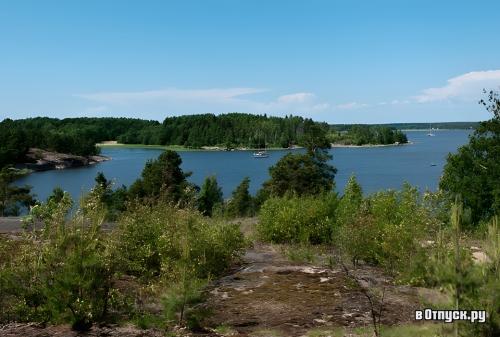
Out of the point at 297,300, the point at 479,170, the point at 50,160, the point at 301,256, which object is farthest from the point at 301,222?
the point at 50,160

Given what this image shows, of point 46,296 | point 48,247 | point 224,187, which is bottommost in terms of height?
point 224,187

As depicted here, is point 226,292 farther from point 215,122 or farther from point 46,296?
point 215,122

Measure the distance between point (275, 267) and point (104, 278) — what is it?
16.4ft

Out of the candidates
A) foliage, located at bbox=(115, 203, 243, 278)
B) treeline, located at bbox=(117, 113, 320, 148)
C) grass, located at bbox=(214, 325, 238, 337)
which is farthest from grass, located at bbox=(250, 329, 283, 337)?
treeline, located at bbox=(117, 113, 320, 148)

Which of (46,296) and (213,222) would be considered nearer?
(46,296)

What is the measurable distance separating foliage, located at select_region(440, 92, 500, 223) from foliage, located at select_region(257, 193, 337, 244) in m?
13.0

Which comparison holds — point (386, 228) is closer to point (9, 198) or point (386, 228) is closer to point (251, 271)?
point (251, 271)

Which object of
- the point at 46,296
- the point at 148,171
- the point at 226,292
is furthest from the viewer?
the point at 148,171

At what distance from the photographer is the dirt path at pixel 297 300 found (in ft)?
26.6

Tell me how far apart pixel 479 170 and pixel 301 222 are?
1658 cm

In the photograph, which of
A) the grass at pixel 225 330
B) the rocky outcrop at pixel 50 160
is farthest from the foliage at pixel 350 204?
the rocky outcrop at pixel 50 160

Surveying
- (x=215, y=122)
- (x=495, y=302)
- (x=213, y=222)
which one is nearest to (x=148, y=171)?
(x=213, y=222)

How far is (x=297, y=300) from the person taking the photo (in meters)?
9.32

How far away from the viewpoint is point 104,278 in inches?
313
